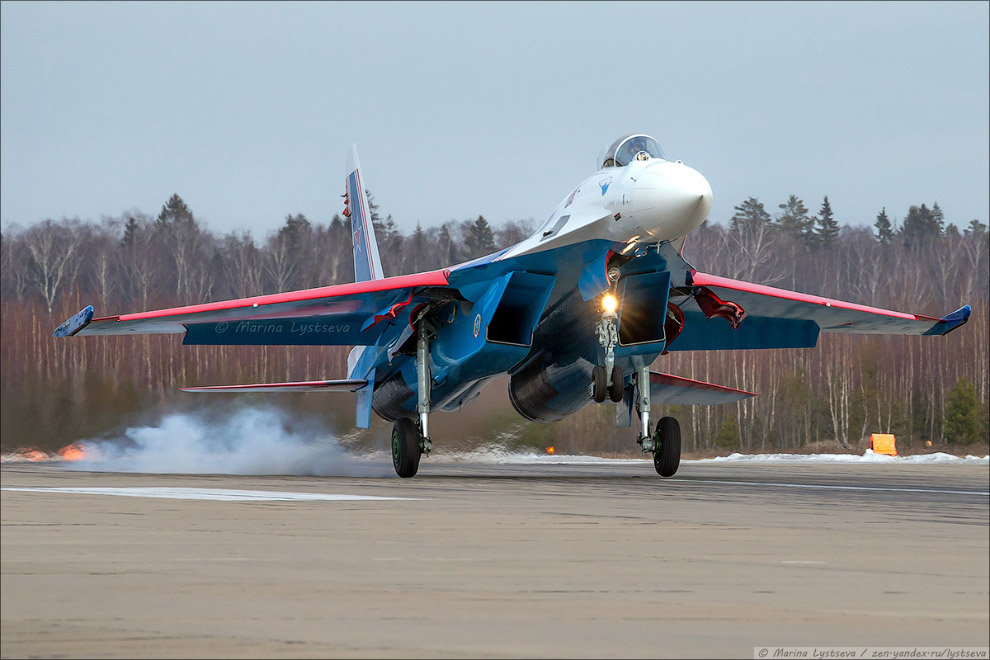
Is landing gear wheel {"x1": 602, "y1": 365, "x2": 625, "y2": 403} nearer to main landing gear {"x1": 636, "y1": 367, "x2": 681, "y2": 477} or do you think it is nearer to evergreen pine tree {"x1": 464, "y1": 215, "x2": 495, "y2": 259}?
main landing gear {"x1": 636, "y1": 367, "x2": 681, "y2": 477}

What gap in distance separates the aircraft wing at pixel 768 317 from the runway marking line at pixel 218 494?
21.6ft

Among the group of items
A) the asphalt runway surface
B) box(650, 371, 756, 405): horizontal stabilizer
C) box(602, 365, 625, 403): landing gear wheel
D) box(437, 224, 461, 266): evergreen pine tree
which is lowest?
the asphalt runway surface

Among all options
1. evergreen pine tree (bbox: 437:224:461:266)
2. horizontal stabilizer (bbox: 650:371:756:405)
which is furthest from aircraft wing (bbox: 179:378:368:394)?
evergreen pine tree (bbox: 437:224:461:266)

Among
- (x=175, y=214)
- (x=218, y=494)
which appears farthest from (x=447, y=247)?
(x=218, y=494)

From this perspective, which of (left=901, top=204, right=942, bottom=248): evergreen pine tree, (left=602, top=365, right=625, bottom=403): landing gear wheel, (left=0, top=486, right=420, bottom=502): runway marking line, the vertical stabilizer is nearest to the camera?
(left=0, top=486, right=420, bottom=502): runway marking line

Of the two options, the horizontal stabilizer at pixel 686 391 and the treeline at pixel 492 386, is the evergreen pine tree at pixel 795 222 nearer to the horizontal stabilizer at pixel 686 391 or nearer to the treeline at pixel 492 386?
the treeline at pixel 492 386

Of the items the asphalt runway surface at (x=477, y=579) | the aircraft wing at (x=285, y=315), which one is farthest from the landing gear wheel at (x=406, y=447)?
the asphalt runway surface at (x=477, y=579)

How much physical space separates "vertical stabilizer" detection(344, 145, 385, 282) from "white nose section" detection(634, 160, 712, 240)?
872 cm

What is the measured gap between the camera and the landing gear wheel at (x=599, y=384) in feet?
44.7

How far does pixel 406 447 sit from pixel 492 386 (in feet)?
19.2

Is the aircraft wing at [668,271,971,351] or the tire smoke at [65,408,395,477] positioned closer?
the aircraft wing at [668,271,971,351]

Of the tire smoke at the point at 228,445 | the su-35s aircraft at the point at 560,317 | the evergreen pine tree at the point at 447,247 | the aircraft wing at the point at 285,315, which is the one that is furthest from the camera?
the evergreen pine tree at the point at 447,247

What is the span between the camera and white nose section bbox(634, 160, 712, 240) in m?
12.7

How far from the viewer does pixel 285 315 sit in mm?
16625
